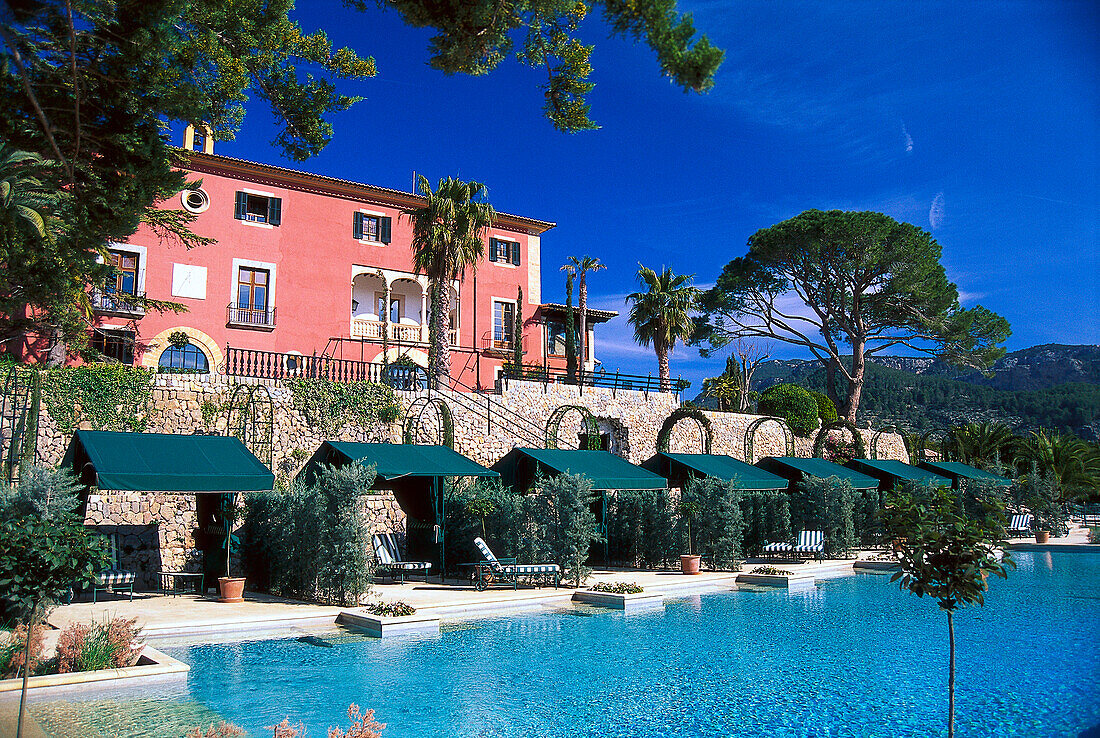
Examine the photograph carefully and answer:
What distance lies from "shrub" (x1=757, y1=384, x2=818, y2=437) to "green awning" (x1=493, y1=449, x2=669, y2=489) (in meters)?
15.4

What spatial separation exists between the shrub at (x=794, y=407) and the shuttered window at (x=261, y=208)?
20.7 m

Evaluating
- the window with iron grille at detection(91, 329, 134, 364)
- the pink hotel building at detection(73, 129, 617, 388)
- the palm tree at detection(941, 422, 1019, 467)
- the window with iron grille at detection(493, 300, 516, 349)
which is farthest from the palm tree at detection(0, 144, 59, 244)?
the palm tree at detection(941, 422, 1019, 467)

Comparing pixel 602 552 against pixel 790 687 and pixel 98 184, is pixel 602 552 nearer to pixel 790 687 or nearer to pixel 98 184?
pixel 790 687

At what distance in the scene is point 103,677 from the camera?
21.8 feet

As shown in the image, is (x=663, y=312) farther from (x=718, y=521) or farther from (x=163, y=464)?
(x=163, y=464)

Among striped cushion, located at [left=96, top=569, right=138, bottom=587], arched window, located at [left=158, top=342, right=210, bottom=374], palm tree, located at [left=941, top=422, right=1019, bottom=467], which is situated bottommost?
striped cushion, located at [left=96, top=569, right=138, bottom=587]

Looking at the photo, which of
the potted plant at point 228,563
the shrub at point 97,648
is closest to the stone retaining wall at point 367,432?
the potted plant at point 228,563

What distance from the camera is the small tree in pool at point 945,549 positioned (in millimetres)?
5582

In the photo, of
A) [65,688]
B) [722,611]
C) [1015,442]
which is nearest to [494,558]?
[722,611]

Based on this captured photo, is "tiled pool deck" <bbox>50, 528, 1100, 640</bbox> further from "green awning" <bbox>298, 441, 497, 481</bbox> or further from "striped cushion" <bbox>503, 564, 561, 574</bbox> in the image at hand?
"green awning" <bbox>298, 441, 497, 481</bbox>

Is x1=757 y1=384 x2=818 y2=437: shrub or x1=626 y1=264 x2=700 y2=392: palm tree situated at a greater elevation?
x1=626 y1=264 x2=700 y2=392: palm tree

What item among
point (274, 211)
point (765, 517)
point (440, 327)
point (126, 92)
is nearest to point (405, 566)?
point (126, 92)

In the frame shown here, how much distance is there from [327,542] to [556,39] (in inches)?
324

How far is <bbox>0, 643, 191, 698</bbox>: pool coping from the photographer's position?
20.4 ft
